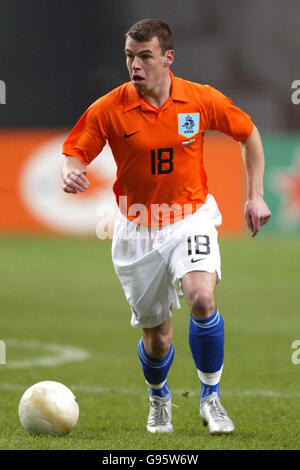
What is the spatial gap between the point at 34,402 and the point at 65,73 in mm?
13017

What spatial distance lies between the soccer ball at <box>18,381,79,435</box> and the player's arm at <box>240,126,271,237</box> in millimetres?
1317

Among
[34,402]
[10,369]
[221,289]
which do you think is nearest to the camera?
[34,402]

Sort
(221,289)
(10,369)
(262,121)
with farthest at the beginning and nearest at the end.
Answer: (262,121) → (221,289) → (10,369)

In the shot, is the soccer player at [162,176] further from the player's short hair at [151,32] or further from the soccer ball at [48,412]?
the soccer ball at [48,412]

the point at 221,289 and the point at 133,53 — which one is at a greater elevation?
the point at 133,53

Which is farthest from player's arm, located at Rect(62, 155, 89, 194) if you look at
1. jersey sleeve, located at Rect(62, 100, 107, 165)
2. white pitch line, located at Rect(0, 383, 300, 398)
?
white pitch line, located at Rect(0, 383, 300, 398)

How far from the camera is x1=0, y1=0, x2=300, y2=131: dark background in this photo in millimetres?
17016

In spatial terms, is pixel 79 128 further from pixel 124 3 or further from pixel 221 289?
pixel 124 3

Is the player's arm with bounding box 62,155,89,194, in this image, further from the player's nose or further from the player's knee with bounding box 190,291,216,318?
the player's knee with bounding box 190,291,216,318

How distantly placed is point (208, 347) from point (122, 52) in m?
13.3

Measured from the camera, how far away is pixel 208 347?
472 centimetres

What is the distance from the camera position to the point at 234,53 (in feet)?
59.6

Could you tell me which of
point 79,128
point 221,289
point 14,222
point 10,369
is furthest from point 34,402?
point 14,222

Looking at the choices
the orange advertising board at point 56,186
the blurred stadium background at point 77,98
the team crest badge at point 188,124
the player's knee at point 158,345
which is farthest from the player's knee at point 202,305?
the blurred stadium background at point 77,98
